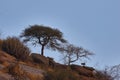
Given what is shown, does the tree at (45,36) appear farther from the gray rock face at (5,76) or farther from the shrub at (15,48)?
the gray rock face at (5,76)

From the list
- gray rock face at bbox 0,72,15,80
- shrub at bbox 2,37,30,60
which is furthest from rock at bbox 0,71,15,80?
shrub at bbox 2,37,30,60

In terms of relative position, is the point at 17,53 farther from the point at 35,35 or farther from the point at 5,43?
the point at 35,35

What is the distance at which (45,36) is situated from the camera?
46.5m

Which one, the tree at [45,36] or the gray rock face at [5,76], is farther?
the tree at [45,36]

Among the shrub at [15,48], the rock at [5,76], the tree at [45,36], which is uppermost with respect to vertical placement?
the tree at [45,36]

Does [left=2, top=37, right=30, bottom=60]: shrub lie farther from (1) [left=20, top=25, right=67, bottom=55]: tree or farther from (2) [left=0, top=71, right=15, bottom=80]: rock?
(1) [left=20, top=25, right=67, bottom=55]: tree

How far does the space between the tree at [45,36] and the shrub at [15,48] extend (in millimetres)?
20825

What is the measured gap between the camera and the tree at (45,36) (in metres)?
46.5

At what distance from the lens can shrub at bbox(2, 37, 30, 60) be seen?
79.8ft

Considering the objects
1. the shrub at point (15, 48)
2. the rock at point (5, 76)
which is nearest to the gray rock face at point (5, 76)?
the rock at point (5, 76)

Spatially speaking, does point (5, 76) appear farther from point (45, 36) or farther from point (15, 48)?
point (45, 36)

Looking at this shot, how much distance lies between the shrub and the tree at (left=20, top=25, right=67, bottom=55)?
68.3 feet

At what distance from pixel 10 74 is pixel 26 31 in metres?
33.1

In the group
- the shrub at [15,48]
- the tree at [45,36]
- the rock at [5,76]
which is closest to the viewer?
the rock at [5,76]
